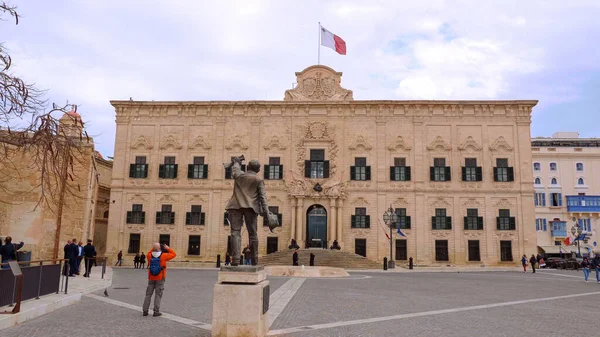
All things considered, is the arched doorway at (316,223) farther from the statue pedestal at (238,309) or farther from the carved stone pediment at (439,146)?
the statue pedestal at (238,309)

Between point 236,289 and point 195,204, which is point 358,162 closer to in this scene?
point 195,204

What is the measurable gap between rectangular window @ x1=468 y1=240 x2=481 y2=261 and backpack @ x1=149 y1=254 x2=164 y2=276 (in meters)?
29.2

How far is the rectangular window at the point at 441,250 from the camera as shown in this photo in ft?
111

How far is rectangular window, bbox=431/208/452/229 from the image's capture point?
112 feet

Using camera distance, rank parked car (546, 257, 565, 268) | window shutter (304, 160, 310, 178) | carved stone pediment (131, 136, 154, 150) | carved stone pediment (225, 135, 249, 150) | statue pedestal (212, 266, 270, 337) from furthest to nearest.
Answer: parked car (546, 257, 565, 268) → carved stone pediment (131, 136, 154, 150) → carved stone pediment (225, 135, 249, 150) → window shutter (304, 160, 310, 178) → statue pedestal (212, 266, 270, 337)

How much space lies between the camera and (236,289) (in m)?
6.54

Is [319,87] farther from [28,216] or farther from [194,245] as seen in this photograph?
[28,216]

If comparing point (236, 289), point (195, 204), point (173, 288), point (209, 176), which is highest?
point (209, 176)

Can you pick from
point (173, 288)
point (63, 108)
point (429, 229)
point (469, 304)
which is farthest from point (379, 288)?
point (429, 229)

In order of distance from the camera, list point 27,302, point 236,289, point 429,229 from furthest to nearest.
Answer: point 429,229, point 27,302, point 236,289

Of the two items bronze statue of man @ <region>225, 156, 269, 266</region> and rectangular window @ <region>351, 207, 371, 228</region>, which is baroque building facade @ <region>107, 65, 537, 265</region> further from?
bronze statue of man @ <region>225, 156, 269, 266</region>

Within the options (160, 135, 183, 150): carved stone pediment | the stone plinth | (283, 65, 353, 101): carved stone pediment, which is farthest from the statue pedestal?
(160, 135, 183, 150): carved stone pediment

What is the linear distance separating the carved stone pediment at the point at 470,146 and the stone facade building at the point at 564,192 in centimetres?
2238

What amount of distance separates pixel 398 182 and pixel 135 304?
26.8 metres
